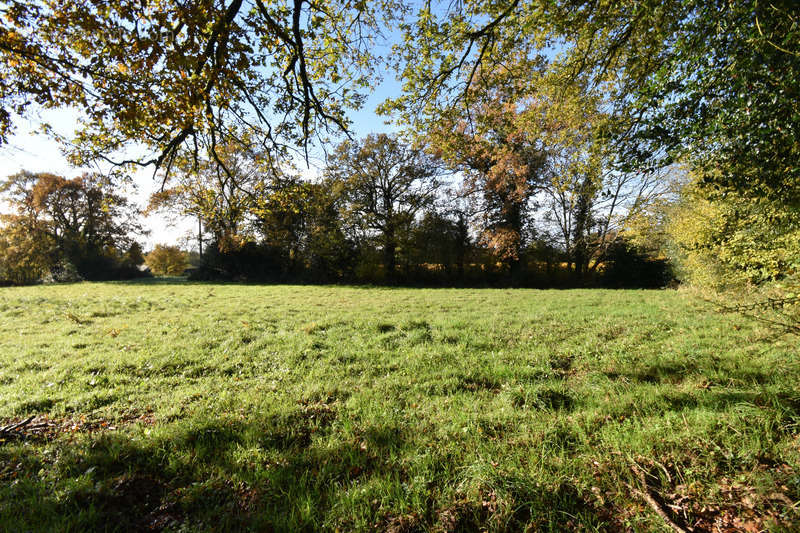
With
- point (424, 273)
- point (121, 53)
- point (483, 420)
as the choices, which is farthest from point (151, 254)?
point (483, 420)

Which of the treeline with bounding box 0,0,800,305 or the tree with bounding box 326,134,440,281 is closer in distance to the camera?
the treeline with bounding box 0,0,800,305

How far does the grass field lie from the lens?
2.30 metres

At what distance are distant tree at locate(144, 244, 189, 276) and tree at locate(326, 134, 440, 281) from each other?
32.8 metres

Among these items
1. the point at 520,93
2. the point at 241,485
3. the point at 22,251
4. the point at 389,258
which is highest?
the point at 520,93

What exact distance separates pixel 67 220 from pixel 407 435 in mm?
45600

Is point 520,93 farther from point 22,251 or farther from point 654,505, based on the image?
point 22,251

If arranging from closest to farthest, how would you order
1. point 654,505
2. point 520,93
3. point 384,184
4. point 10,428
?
1. point 654,505
2. point 10,428
3. point 520,93
4. point 384,184

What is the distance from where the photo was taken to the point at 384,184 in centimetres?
2619

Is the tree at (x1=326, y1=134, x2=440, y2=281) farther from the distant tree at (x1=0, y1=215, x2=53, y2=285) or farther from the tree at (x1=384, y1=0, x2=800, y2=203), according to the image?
the distant tree at (x1=0, y1=215, x2=53, y2=285)

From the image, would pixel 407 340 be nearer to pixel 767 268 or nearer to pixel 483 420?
pixel 483 420

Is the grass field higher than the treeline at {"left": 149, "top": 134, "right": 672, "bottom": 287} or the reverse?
the reverse

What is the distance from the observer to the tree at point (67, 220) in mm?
29562

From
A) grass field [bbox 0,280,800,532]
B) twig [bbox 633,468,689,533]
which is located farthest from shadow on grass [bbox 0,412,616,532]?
twig [bbox 633,468,689,533]

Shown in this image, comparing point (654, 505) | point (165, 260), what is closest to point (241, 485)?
point (654, 505)
